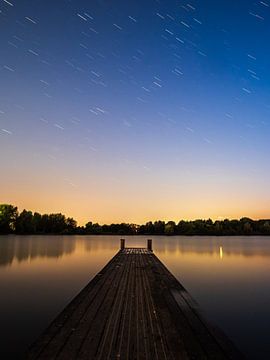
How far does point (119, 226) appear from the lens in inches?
5955

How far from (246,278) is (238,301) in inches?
306

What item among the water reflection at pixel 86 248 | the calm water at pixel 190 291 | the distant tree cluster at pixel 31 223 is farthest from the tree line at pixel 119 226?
the calm water at pixel 190 291

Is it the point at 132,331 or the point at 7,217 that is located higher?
the point at 7,217

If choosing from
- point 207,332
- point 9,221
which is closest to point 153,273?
point 207,332

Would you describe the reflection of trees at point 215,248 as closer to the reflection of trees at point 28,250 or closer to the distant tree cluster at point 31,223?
the reflection of trees at point 28,250

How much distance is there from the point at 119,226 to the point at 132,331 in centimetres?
14765

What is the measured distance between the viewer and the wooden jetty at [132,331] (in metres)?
4.68

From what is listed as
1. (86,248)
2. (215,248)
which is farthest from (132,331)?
(215,248)

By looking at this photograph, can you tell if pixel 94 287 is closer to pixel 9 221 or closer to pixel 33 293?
pixel 33 293

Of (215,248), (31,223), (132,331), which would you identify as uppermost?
(31,223)

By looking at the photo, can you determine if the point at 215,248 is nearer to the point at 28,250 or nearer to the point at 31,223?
the point at 28,250

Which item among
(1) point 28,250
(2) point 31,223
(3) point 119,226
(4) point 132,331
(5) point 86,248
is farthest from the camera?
(3) point 119,226

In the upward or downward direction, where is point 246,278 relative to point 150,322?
downward

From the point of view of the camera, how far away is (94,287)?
401 inches
